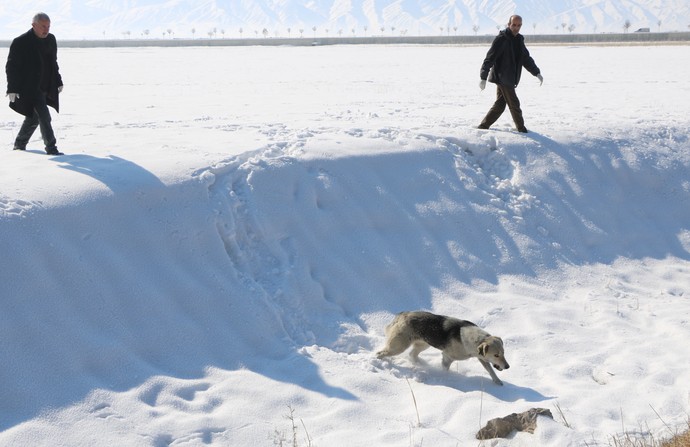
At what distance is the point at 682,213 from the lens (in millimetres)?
11211

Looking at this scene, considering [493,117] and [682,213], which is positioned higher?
[493,117]

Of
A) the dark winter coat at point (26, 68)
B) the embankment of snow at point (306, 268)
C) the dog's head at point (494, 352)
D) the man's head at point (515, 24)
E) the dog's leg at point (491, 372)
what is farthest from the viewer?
the man's head at point (515, 24)

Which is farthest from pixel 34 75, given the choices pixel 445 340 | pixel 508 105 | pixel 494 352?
pixel 508 105

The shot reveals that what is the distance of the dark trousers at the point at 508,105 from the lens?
11773 millimetres

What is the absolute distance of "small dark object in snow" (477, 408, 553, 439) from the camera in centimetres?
553

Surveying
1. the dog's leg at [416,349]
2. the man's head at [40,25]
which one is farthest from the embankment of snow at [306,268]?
the man's head at [40,25]

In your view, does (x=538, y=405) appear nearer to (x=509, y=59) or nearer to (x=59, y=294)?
(x=59, y=294)

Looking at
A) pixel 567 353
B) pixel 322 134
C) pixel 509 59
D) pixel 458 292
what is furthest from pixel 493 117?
pixel 567 353

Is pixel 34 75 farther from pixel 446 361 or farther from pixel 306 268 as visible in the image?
pixel 446 361

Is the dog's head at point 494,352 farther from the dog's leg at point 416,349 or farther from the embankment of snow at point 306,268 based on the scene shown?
the dog's leg at point 416,349

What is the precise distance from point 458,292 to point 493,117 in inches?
177

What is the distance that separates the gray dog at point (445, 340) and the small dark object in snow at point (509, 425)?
2.67 feet

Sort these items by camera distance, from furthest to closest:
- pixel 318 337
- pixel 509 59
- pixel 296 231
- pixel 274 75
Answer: pixel 274 75 → pixel 509 59 → pixel 296 231 → pixel 318 337

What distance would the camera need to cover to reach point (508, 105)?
11695 mm
